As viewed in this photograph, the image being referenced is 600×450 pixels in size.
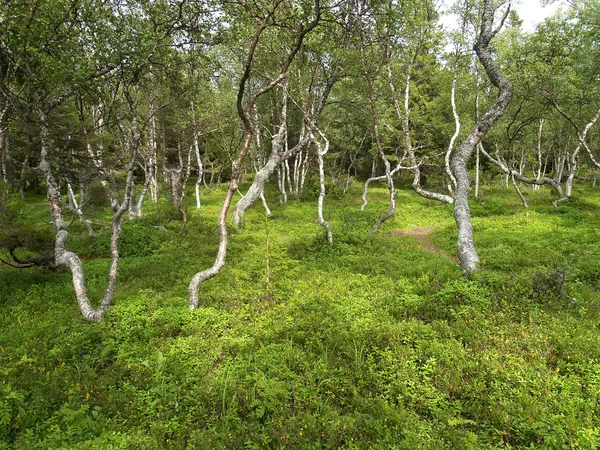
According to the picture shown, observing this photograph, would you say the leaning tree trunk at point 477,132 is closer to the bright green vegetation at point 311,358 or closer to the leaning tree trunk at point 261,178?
the bright green vegetation at point 311,358

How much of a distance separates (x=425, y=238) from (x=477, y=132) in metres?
6.65

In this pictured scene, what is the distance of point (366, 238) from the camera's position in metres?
14.1

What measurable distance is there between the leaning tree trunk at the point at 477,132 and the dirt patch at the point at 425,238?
2.82 metres

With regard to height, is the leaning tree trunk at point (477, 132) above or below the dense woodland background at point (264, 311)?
above

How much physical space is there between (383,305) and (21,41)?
429 inches

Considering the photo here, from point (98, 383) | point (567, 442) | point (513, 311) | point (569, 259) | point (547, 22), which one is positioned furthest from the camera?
point (547, 22)

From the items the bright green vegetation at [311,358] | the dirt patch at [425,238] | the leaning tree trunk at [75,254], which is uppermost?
the leaning tree trunk at [75,254]

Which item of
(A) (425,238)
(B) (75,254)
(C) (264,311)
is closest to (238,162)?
(C) (264,311)

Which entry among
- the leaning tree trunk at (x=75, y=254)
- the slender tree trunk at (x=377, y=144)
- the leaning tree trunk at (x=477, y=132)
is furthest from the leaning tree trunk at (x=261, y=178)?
the leaning tree trunk at (x=477, y=132)

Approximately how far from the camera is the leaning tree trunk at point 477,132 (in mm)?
9414

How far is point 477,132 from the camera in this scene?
9.77 meters

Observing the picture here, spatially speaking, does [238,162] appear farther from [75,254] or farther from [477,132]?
[477,132]

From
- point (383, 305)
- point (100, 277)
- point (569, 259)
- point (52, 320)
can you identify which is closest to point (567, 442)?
point (383, 305)

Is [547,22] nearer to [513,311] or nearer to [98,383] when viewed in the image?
[513,311]
